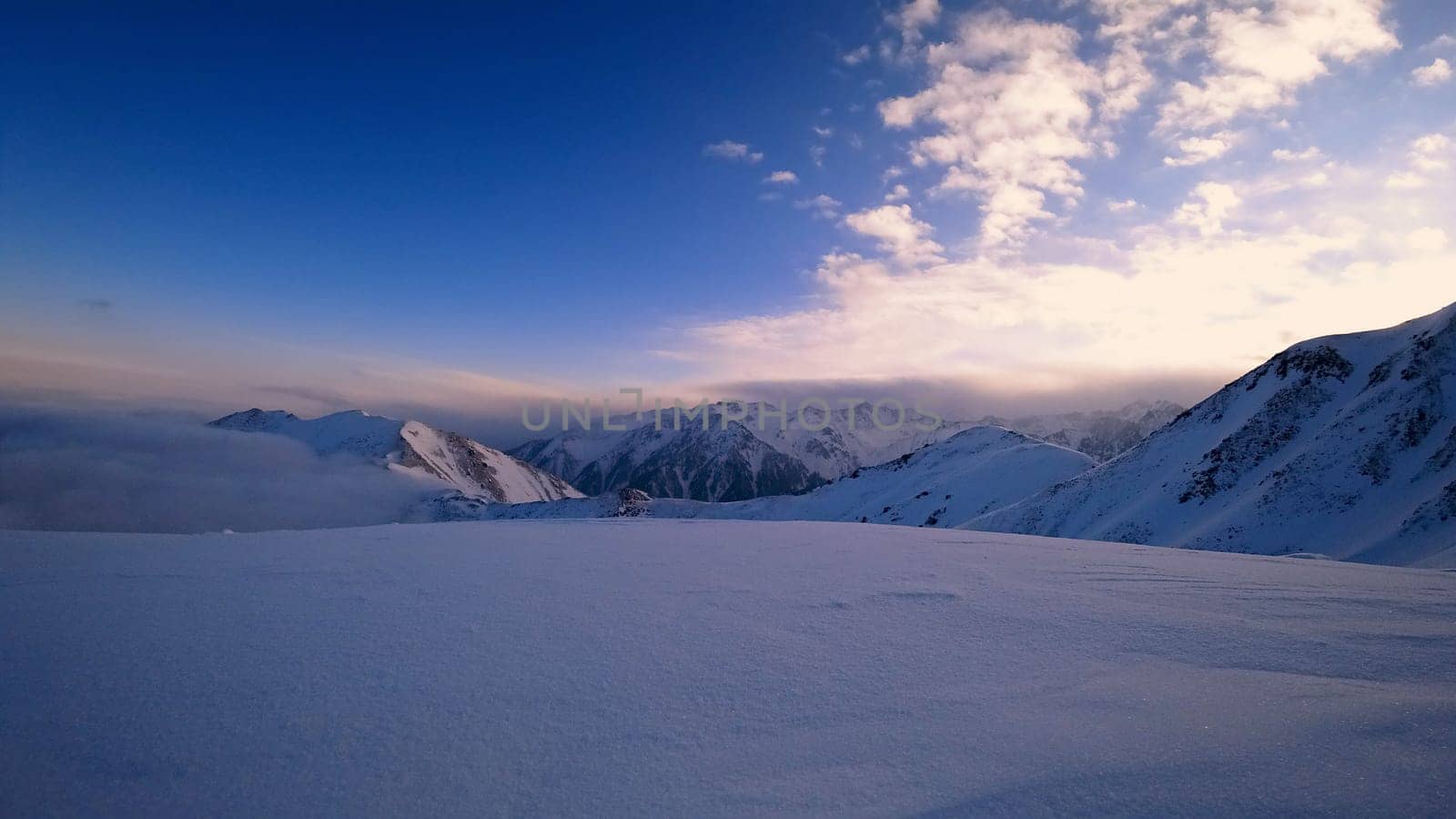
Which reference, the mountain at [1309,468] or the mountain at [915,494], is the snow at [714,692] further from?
the mountain at [915,494]

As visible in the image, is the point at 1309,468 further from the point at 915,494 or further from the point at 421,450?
the point at 421,450

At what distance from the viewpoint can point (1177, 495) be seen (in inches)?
1954

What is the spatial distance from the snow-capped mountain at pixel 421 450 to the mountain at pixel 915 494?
160 ft

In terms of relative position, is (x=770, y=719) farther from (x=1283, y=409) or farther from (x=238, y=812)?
(x=1283, y=409)

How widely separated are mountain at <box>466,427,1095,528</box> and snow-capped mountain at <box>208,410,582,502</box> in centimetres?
4873

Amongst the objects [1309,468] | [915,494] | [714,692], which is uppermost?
[714,692]

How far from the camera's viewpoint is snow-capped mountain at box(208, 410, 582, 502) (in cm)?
15550

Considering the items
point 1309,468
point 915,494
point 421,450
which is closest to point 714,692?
point 1309,468

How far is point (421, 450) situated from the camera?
536 ft

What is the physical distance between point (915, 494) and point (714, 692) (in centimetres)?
9298

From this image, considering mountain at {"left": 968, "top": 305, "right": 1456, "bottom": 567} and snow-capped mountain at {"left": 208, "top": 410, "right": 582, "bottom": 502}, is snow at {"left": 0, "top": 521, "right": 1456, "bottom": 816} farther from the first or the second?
snow-capped mountain at {"left": 208, "top": 410, "right": 582, "bottom": 502}

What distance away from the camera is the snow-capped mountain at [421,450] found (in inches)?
6122

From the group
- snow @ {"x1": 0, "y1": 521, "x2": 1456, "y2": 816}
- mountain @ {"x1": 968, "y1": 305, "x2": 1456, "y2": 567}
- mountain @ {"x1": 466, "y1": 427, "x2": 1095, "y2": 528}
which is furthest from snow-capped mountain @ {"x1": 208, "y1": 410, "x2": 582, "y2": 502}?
snow @ {"x1": 0, "y1": 521, "x2": 1456, "y2": 816}

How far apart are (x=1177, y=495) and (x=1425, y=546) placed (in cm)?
1747
